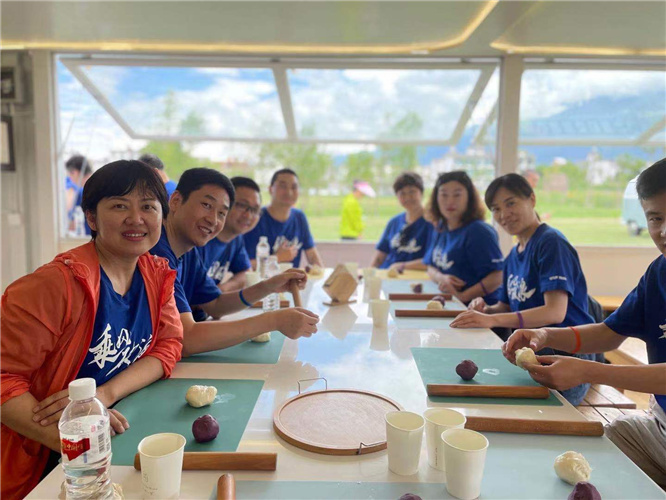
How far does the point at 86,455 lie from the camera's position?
0.86 meters

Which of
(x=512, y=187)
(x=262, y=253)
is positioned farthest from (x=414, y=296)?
(x=262, y=253)

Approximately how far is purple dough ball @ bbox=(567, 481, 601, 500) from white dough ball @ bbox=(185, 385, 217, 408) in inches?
32.6

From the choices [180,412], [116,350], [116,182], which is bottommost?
[180,412]

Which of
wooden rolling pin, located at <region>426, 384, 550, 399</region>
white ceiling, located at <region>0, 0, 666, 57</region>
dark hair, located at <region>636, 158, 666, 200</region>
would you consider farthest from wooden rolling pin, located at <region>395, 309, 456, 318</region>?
white ceiling, located at <region>0, 0, 666, 57</region>

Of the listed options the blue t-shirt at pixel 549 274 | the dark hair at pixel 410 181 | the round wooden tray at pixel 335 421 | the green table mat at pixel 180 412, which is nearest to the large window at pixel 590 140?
the dark hair at pixel 410 181

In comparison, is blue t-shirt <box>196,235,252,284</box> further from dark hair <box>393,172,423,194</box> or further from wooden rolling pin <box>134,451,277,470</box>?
wooden rolling pin <box>134,451,277,470</box>

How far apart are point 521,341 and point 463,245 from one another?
1555 millimetres

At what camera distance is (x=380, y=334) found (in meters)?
1.90

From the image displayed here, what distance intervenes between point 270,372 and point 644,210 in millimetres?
1196

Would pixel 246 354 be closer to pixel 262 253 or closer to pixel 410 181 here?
pixel 262 253

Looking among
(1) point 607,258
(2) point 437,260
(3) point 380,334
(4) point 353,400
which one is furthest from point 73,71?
(1) point 607,258

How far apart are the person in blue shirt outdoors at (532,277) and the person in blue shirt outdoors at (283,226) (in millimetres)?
1684

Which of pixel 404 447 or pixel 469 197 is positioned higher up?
pixel 469 197

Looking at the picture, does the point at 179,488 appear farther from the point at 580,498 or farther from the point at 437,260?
the point at 437,260
